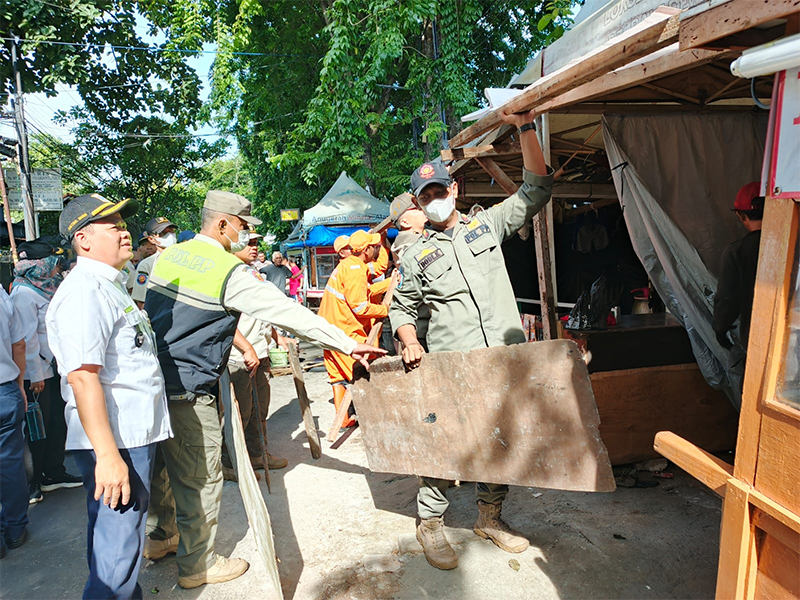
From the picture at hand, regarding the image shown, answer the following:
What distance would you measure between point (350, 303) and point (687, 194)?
308 cm

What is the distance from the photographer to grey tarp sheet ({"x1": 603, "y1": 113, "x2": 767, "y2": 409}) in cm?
331

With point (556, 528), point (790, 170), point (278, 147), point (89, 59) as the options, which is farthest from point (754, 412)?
point (89, 59)

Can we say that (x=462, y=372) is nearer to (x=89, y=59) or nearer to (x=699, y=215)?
(x=699, y=215)

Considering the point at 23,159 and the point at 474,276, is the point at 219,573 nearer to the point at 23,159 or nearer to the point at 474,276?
the point at 474,276

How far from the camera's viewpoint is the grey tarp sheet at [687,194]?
10.9ft

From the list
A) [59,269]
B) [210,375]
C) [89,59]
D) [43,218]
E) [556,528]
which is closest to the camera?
[210,375]

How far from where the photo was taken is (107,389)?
2.13 metres

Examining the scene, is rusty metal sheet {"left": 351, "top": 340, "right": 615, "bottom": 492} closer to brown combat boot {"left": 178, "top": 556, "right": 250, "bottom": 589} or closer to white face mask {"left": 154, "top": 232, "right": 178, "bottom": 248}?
brown combat boot {"left": 178, "top": 556, "right": 250, "bottom": 589}

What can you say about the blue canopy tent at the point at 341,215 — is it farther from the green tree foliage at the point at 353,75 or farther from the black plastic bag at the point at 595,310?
the black plastic bag at the point at 595,310

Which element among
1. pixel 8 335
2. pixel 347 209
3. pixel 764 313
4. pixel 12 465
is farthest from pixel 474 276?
pixel 347 209

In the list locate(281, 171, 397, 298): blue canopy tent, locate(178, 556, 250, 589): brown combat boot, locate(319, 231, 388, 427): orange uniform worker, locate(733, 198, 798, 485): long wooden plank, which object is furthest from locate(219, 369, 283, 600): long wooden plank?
locate(281, 171, 397, 298): blue canopy tent

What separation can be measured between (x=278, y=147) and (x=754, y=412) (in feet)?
48.4

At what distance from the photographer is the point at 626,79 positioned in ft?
8.20

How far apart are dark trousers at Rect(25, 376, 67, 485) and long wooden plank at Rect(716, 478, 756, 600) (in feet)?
15.2
